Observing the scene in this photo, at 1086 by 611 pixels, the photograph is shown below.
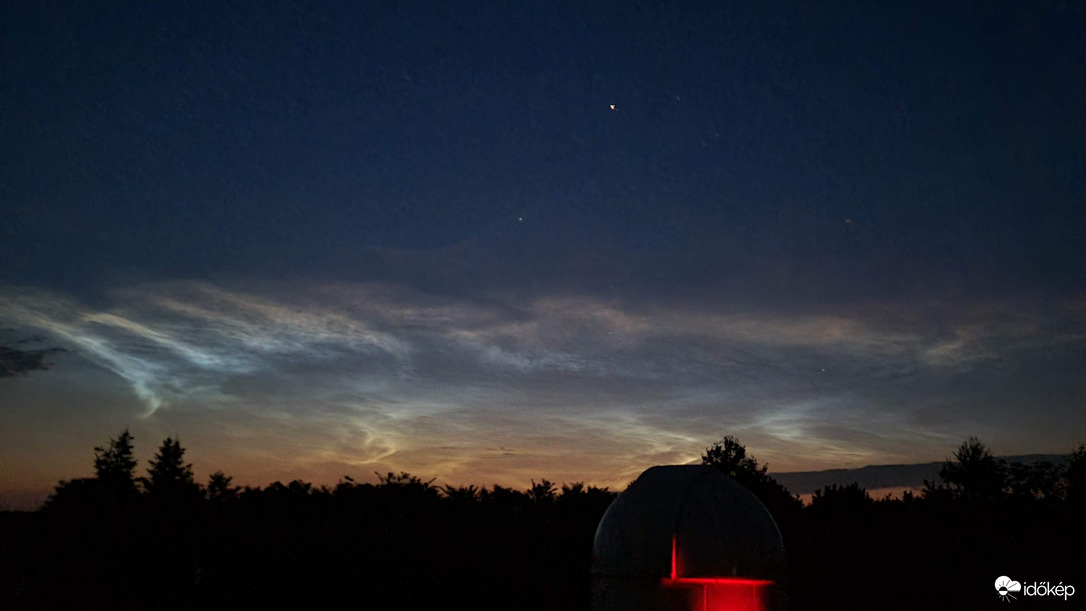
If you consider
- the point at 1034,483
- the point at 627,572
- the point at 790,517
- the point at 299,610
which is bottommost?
the point at 299,610

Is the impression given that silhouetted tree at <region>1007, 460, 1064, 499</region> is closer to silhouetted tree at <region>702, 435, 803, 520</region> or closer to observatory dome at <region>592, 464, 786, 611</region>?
silhouetted tree at <region>702, 435, 803, 520</region>

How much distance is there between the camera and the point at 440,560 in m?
19.4

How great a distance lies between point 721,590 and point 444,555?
979cm

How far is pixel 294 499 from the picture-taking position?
114 feet

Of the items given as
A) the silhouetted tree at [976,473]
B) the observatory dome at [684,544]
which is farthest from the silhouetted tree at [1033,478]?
the observatory dome at [684,544]

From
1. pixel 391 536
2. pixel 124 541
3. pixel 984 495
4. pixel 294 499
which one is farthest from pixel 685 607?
pixel 984 495

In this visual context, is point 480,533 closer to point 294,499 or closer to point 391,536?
point 391,536

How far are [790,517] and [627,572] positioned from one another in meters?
12.0

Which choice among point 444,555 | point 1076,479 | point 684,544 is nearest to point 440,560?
point 444,555

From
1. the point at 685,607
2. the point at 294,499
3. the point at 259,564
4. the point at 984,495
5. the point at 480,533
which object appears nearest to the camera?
the point at 685,607

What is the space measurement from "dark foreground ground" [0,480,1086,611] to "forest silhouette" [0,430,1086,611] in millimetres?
42

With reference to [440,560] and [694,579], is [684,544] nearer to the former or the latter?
[694,579]

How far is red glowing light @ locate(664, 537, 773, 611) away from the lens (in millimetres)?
11000

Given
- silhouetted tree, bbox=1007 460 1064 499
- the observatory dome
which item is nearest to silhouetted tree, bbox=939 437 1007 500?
silhouetted tree, bbox=1007 460 1064 499
